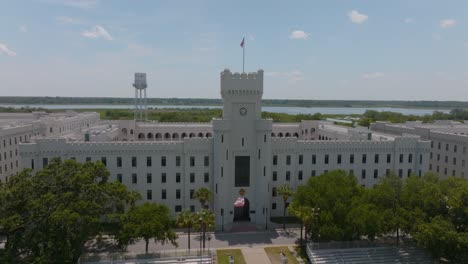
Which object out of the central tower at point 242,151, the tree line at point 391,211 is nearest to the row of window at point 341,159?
the central tower at point 242,151

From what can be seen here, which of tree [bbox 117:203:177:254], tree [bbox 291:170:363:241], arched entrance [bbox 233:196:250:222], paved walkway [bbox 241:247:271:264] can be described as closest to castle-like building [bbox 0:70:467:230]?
arched entrance [bbox 233:196:250:222]

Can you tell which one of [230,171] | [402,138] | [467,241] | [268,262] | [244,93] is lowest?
[268,262]

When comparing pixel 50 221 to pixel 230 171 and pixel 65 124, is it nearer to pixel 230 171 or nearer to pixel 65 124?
pixel 230 171

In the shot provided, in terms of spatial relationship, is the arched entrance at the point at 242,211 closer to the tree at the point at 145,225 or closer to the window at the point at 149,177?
the window at the point at 149,177

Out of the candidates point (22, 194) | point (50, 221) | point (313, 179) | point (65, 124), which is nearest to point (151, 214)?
point (50, 221)

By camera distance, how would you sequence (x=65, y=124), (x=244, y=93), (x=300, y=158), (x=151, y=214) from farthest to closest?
(x=65, y=124)
(x=300, y=158)
(x=244, y=93)
(x=151, y=214)

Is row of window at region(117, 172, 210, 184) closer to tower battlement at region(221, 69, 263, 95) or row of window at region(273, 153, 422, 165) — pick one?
row of window at region(273, 153, 422, 165)
